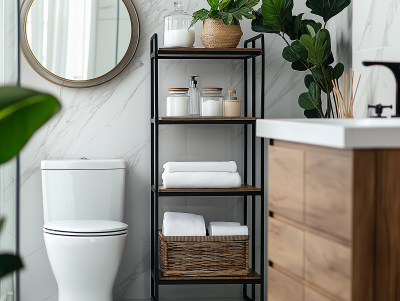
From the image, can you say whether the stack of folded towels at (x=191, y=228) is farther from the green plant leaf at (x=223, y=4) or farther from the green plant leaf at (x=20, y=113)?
the green plant leaf at (x=20, y=113)

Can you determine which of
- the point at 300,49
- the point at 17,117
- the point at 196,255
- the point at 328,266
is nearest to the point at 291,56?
the point at 300,49

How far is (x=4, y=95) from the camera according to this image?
0.48 meters

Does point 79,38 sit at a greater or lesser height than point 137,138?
greater

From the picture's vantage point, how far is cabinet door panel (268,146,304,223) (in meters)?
1.19

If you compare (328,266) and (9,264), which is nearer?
(9,264)

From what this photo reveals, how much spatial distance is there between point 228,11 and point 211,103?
0.45 metres

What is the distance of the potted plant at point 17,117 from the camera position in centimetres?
46

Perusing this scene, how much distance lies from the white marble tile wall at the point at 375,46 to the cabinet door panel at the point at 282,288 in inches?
32.4

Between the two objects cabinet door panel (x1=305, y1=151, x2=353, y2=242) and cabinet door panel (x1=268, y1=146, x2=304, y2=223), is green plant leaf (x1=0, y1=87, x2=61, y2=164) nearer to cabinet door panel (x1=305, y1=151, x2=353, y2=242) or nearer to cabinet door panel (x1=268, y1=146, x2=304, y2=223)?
cabinet door panel (x1=305, y1=151, x2=353, y2=242)

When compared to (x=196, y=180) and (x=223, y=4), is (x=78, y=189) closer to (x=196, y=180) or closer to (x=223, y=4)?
(x=196, y=180)

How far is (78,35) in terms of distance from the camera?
244cm

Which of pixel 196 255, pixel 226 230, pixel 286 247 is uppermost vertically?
pixel 286 247

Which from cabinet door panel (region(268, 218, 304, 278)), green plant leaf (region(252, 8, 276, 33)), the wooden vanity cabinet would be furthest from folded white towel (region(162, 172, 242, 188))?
the wooden vanity cabinet

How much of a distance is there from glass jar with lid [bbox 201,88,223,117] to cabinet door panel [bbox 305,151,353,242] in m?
1.19
